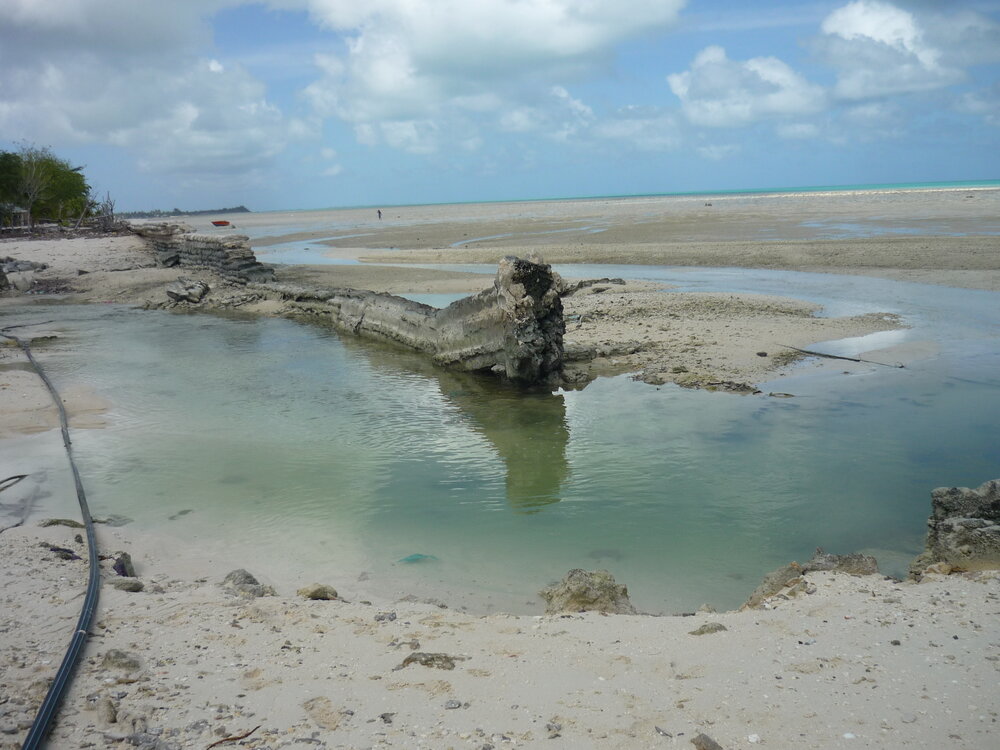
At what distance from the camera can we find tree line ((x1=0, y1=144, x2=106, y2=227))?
48.2 metres

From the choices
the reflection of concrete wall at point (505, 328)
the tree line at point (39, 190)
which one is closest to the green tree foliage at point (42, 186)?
the tree line at point (39, 190)

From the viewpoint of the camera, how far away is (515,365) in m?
10.6

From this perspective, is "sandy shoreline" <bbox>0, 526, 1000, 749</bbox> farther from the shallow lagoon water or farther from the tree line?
the tree line

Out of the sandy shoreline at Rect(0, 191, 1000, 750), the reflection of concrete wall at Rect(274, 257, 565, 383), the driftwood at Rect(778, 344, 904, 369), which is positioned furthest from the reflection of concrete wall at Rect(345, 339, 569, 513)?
the driftwood at Rect(778, 344, 904, 369)

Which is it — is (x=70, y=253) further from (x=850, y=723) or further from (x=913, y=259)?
(x=850, y=723)

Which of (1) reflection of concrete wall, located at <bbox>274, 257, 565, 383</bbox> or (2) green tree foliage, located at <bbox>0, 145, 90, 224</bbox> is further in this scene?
(2) green tree foliage, located at <bbox>0, 145, 90, 224</bbox>

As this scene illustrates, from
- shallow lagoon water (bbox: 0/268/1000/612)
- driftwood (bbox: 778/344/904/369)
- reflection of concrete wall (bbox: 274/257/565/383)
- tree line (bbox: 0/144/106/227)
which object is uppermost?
tree line (bbox: 0/144/106/227)

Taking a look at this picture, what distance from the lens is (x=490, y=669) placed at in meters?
3.53

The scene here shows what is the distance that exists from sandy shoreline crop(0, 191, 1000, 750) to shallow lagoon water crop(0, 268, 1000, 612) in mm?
784

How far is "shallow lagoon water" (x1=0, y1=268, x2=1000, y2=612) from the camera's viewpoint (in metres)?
5.43

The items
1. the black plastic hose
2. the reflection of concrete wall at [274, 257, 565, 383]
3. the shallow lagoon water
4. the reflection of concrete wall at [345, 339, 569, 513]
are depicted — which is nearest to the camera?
the black plastic hose

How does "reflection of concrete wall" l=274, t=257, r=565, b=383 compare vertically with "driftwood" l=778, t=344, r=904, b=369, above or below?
above

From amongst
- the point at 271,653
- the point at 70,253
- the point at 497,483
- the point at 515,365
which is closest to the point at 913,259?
the point at 515,365

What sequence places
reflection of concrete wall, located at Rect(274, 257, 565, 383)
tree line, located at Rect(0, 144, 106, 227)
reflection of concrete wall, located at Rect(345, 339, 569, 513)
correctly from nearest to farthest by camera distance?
reflection of concrete wall, located at Rect(345, 339, 569, 513), reflection of concrete wall, located at Rect(274, 257, 565, 383), tree line, located at Rect(0, 144, 106, 227)
